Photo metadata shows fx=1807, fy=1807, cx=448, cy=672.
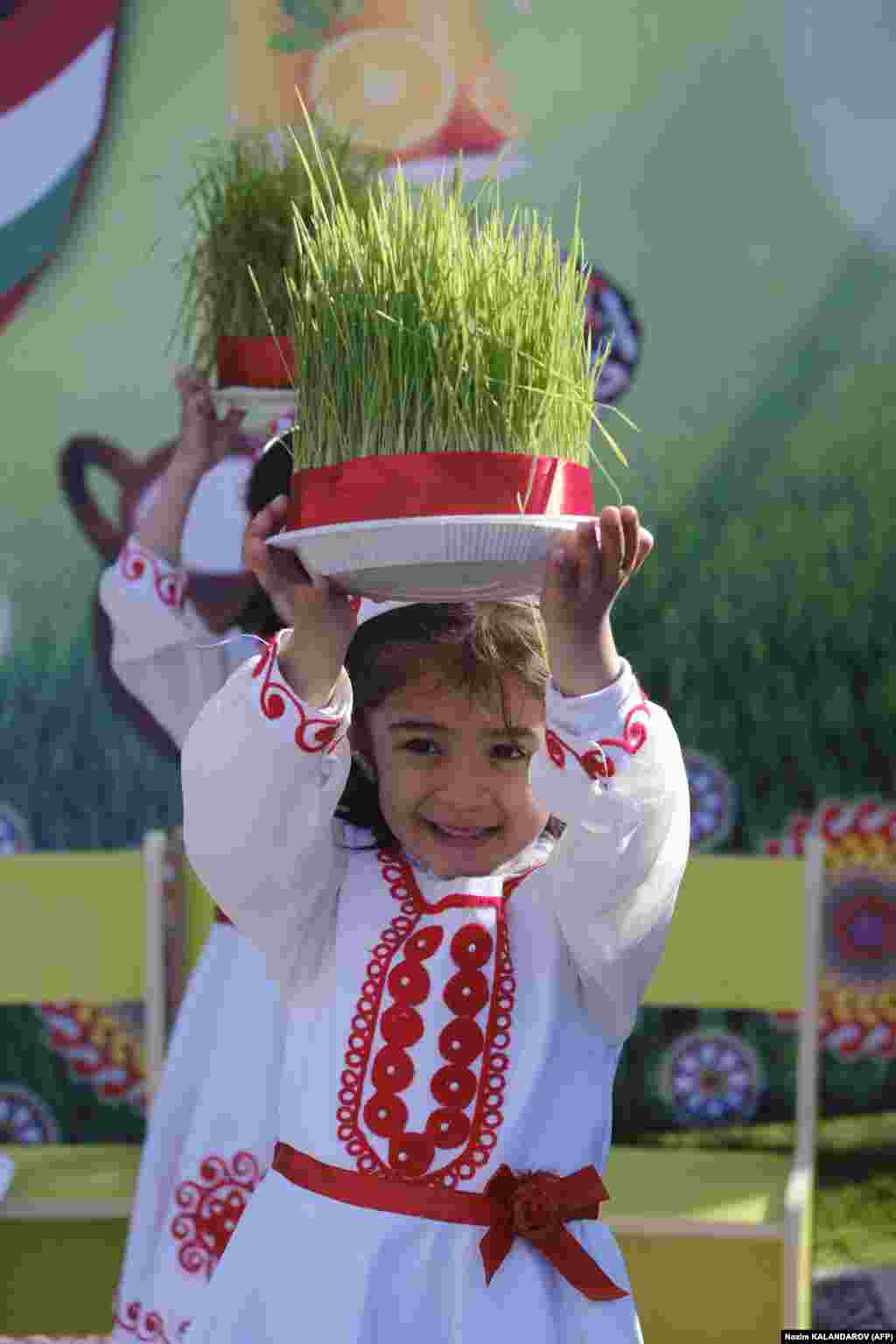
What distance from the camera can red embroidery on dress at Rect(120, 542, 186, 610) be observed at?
8.48 ft

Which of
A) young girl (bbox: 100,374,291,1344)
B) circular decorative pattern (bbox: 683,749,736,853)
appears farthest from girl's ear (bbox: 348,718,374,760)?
circular decorative pattern (bbox: 683,749,736,853)

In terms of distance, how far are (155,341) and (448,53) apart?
912mm

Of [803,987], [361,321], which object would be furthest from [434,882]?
[803,987]

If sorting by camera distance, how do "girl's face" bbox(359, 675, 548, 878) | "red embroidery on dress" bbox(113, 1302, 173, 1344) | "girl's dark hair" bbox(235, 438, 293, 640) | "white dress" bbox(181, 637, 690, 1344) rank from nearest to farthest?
1. "white dress" bbox(181, 637, 690, 1344)
2. "girl's face" bbox(359, 675, 548, 878)
3. "girl's dark hair" bbox(235, 438, 293, 640)
4. "red embroidery on dress" bbox(113, 1302, 173, 1344)

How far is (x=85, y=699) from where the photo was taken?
4.14 meters

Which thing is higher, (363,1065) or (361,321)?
(361,321)

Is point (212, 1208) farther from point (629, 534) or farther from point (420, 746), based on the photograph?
point (629, 534)

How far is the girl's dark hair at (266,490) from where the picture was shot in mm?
2336

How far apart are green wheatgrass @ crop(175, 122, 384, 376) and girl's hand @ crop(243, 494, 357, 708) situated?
101cm

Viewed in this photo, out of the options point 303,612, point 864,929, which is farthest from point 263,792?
point 864,929

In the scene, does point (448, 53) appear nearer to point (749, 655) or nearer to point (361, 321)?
point (749, 655)

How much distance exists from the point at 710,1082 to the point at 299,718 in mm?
2807

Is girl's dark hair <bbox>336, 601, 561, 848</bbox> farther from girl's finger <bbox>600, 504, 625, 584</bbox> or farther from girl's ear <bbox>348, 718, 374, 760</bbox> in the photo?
girl's finger <bbox>600, 504, 625, 584</bbox>

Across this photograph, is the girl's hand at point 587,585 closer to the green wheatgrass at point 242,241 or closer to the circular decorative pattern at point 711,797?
the green wheatgrass at point 242,241
